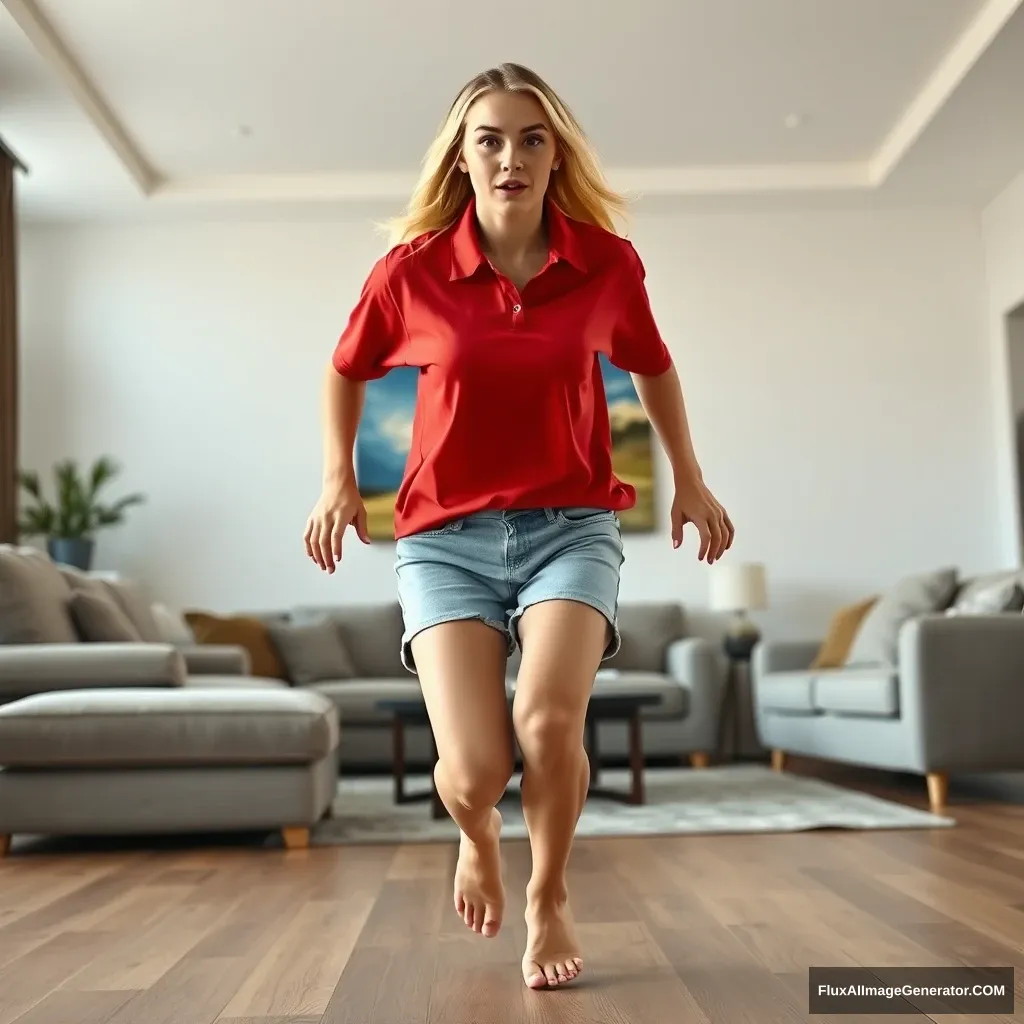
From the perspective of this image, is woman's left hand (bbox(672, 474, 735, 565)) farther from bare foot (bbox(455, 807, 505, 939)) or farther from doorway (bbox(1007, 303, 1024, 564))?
doorway (bbox(1007, 303, 1024, 564))

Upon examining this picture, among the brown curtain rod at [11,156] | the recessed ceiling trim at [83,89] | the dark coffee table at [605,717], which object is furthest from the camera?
the brown curtain rod at [11,156]

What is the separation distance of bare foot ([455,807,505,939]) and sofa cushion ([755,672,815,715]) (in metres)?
3.49

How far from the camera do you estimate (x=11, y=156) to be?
5.84 metres

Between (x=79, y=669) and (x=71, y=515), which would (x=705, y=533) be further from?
(x=71, y=515)

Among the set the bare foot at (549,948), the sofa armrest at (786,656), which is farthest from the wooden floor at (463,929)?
the sofa armrest at (786,656)

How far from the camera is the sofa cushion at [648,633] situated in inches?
245

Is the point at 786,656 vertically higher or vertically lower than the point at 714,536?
lower

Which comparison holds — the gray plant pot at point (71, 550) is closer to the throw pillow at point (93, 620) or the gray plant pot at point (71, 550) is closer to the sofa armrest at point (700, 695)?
the throw pillow at point (93, 620)

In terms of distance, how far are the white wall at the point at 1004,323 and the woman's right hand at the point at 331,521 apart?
5.43 metres

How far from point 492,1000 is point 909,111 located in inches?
205

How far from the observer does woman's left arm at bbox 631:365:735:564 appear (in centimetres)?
194

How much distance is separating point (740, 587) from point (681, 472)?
437cm

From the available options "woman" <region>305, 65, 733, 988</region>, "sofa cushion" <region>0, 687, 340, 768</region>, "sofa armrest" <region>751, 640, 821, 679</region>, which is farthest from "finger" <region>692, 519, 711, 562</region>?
"sofa armrest" <region>751, 640, 821, 679</region>

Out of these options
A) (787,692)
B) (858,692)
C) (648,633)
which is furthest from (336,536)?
(648,633)
